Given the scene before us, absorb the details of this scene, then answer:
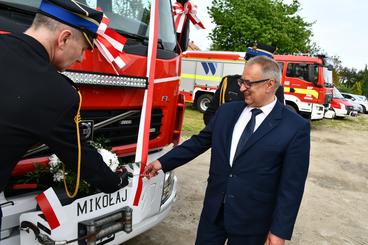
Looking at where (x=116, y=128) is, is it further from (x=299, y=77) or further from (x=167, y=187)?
(x=299, y=77)

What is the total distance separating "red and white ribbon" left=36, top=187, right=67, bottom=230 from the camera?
1.80 metres

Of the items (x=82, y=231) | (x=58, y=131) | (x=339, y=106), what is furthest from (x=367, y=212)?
(x=339, y=106)

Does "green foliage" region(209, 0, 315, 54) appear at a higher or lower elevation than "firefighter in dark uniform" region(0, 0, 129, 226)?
higher

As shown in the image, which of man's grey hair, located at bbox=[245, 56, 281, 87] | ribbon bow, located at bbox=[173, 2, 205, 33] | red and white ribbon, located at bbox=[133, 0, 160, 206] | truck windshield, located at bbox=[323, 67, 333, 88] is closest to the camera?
man's grey hair, located at bbox=[245, 56, 281, 87]

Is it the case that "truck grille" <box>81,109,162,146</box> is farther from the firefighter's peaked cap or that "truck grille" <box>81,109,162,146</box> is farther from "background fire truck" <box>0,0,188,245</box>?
the firefighter's peaked cap

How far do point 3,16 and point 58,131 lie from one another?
2.85ft

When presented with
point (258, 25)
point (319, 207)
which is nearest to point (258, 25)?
point (258, 25)

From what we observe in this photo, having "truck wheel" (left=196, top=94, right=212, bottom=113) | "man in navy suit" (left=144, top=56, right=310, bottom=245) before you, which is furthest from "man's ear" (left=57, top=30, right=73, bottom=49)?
"truck wheel" (left=196, top=94, right=212, bottom=113)

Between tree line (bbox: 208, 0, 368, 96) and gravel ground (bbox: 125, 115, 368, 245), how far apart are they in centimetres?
1400

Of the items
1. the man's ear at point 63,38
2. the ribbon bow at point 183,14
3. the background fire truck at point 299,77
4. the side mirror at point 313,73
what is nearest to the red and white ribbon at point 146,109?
the ribbon bow at point 183,14

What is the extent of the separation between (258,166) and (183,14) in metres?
2.00

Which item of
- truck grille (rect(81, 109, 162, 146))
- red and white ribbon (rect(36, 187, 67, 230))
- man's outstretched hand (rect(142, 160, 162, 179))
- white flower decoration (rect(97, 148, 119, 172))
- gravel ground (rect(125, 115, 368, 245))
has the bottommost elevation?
gravel ground (rect(125, 115, 368, 245))

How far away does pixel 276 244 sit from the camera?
80.7 inches

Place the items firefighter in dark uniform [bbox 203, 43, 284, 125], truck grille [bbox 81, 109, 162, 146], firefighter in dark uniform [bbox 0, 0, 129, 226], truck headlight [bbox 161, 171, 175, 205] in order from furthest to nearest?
firefighter in dark uniform [bbox 203, 43, 284, 125] < truck headlight [bbox 161, 171, 175, 205] < truck grille [bbox 81, 109, 162, 146] < firefighter in dark uniform [bbox 0, 0, 129, 226]
